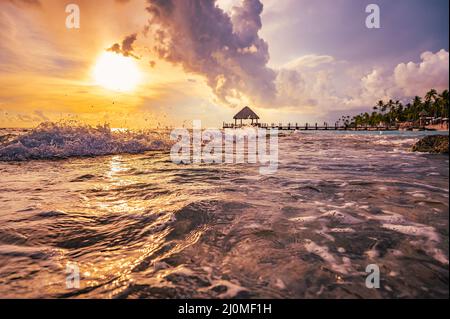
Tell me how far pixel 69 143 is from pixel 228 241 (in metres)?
12.3

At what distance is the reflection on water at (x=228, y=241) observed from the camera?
167 centimetres

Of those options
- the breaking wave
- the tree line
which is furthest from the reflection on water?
the tree line

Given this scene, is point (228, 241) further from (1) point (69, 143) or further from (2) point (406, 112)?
(2) point (406, 112)

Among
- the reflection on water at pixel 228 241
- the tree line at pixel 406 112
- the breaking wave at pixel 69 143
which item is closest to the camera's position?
the reflection on water at pixel 228 241

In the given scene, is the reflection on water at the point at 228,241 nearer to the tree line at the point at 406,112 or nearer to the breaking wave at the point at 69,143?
Result: the breaking wave at the point at 69,143

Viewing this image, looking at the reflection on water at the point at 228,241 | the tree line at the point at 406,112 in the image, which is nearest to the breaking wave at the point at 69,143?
the reflection on water at the point at 228,241

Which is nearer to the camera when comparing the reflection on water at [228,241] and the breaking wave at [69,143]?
the reflection on water at [228,241]

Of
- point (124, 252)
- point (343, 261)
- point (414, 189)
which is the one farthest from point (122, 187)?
point (414, 189)

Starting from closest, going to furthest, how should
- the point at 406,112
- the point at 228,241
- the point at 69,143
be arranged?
the point at 228,241
the point at 69,143
the point at 406,112

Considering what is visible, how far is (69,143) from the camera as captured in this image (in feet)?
38.8

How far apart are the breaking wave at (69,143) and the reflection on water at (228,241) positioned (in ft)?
24.7

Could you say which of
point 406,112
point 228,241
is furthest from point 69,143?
point 406,112
